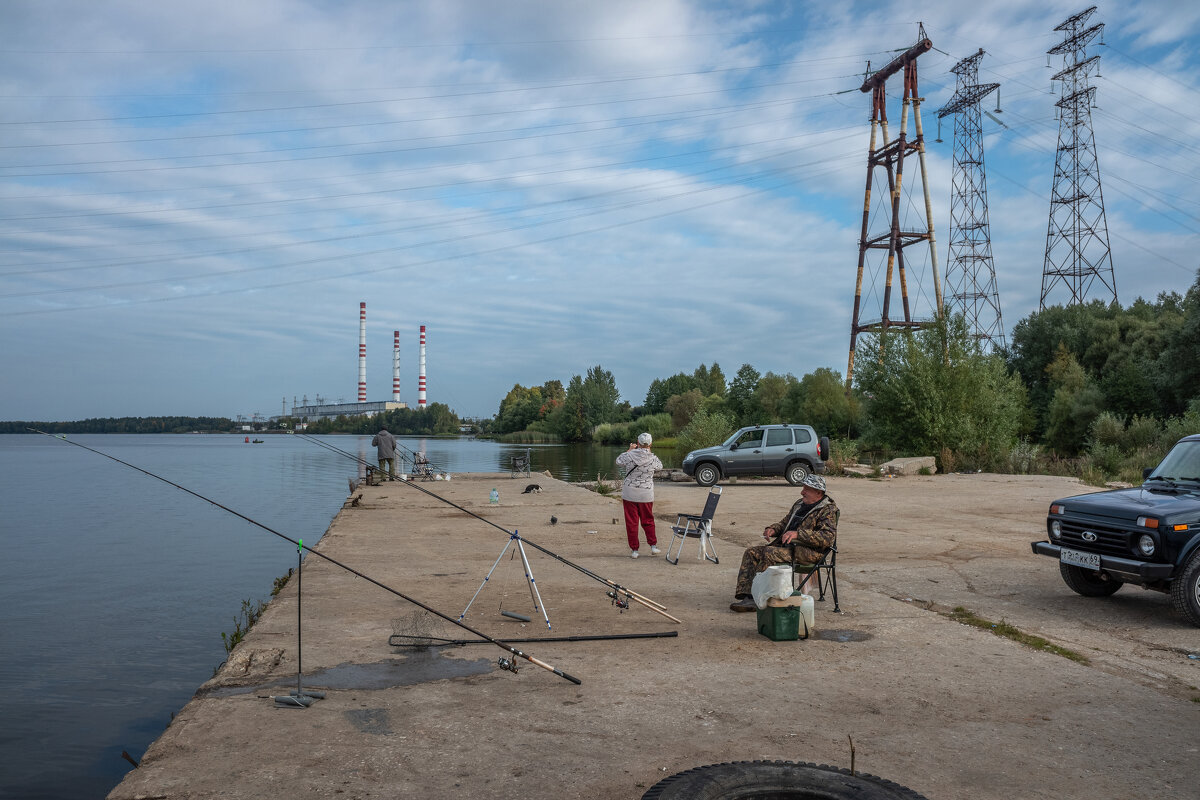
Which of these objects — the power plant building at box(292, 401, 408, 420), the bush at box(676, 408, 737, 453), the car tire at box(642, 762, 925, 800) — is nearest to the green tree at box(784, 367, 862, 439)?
the bush at box(676, 408, 737, 453)

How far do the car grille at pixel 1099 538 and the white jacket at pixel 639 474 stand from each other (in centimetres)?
481

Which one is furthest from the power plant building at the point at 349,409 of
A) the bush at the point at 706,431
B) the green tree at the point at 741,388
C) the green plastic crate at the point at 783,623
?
the green plastic crate at the point at 783,623

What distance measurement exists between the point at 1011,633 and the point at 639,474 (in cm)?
510

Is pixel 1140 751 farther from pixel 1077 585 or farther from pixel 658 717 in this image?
pixel 1077 585

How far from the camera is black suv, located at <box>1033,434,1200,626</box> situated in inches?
282

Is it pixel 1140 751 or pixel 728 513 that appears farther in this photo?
pixel 728 513

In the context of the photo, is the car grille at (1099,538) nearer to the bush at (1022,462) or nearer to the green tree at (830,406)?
the bush at (1022,462)

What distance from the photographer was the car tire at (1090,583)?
8.66 metres

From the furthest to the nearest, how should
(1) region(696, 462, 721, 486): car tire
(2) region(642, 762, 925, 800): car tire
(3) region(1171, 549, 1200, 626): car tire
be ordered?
1. (1) region(696, 462, 721, 486): car tire
2. (3) region(1171, 549, 1200, 626): car tire
3. (2) region(642, 762, 925, 800): car tire

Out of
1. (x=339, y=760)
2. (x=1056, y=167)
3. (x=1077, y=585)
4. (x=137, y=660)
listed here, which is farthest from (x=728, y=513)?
(x=1056, y=167)

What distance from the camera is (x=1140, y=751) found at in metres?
4.41

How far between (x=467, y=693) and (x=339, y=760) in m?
1.27

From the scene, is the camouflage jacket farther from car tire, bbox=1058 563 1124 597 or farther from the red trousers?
the red trousers

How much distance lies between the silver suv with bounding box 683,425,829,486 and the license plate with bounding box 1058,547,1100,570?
54.8ft
